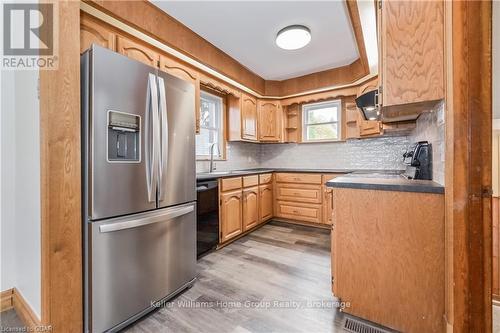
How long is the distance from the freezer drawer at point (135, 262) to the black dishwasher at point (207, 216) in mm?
490

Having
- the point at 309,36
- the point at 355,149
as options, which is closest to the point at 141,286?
the point at 309,36

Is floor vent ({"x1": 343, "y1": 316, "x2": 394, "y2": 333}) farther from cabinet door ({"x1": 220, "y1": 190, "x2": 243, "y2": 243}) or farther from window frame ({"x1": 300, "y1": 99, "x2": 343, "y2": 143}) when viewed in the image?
window frame ({"x1": 300, "y1": 99, "x2": 343, "y2": 143})

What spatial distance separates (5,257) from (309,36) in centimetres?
347

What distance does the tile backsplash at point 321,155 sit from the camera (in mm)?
3416

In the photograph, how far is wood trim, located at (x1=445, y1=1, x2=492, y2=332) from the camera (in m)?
0.97

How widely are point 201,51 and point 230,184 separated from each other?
1.69 meters

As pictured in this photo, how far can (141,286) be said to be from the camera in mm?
1518

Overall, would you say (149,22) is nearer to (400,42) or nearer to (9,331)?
(400,42)

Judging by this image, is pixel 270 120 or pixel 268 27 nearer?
pixel 268 27

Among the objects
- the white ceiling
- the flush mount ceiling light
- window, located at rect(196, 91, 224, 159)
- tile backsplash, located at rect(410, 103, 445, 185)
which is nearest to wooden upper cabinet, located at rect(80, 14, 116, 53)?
the white ceiling

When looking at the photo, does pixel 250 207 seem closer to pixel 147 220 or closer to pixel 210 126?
pixel 210 126

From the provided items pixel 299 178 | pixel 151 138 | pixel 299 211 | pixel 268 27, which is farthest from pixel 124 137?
pixel 299 211

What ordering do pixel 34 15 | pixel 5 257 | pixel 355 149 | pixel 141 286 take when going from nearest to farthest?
1. pixel 34 15
2. pixel 141 286
3. pixel 5 257
4. pixel 355 149

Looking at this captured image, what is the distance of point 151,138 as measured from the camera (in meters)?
1.55
